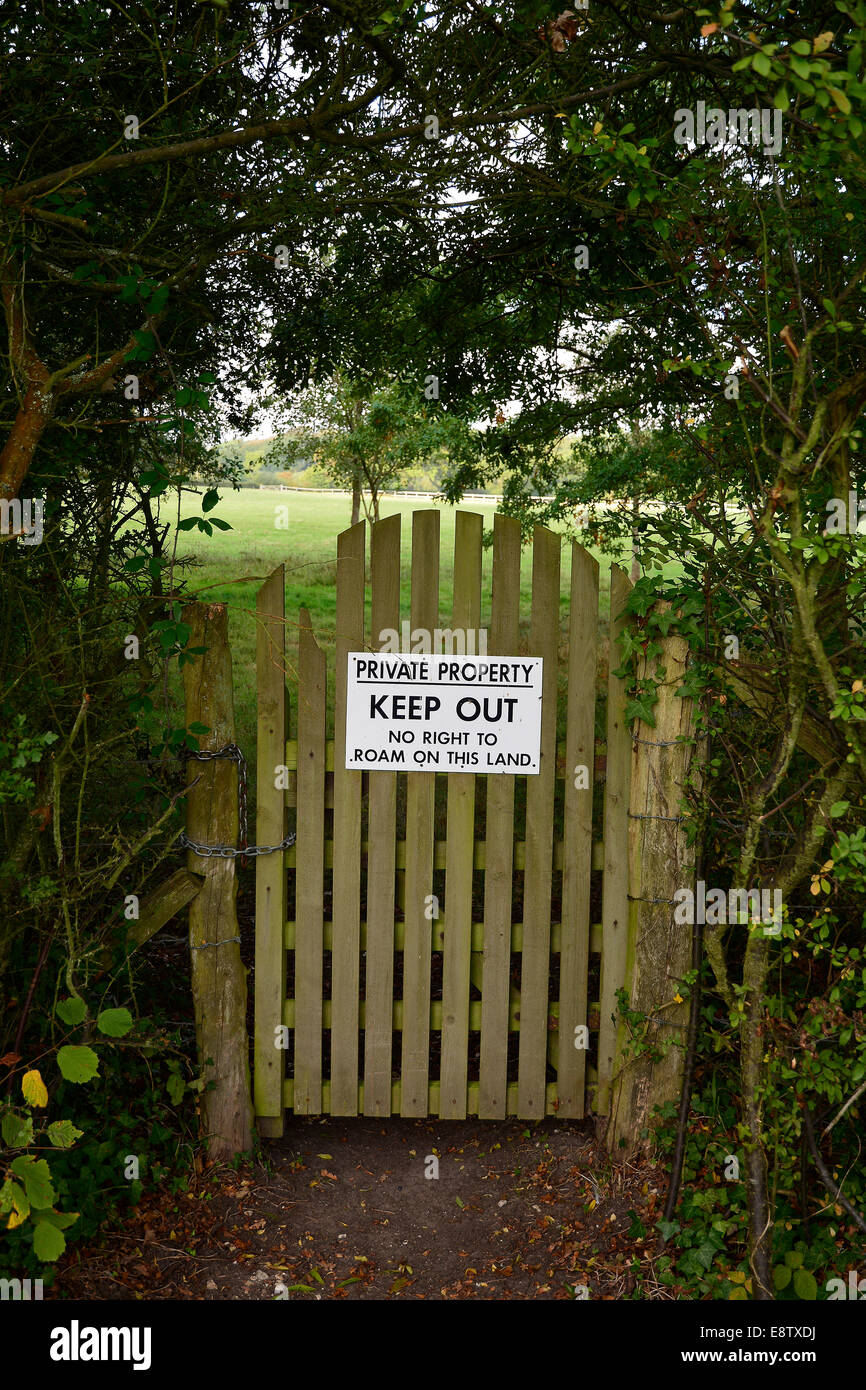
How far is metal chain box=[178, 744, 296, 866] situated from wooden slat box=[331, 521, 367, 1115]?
25 cm

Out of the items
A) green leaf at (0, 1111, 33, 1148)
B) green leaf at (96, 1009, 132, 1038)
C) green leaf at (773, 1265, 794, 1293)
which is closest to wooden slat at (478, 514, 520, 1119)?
green leaf at (773, 1265, 794, 1293)

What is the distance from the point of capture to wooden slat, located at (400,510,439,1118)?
3926 mm

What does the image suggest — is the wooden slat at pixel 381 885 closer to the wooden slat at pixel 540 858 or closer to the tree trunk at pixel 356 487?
the wooden slat at pixel 540 858

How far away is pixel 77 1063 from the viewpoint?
9.86ft

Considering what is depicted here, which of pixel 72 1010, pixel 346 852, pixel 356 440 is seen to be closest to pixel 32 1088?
pixel 72 1010

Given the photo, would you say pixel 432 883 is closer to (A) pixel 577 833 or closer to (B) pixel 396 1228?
(A) pixel 577 833

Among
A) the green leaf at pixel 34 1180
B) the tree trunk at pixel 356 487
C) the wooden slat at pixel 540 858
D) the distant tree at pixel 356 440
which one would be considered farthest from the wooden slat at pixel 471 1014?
the tree trunk at pixel 356 487

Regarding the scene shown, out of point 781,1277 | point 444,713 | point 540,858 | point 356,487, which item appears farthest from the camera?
point 356,487

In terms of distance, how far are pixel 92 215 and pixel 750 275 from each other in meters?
2.69

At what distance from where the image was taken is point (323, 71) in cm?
480

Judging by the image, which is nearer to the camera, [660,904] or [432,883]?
[660,904]

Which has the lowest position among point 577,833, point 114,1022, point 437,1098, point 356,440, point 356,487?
point 437,1098

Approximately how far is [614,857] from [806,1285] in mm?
1590

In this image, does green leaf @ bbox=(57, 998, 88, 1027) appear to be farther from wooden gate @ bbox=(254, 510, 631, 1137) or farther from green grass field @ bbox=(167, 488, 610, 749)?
green grass field @ bbox=(167, 488, 610, 749)
